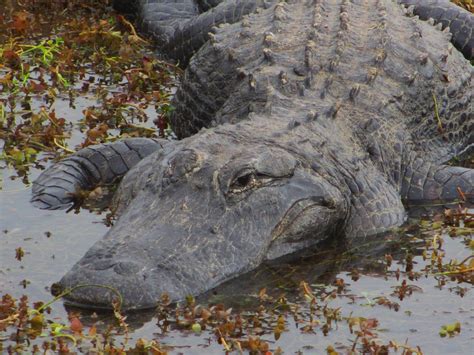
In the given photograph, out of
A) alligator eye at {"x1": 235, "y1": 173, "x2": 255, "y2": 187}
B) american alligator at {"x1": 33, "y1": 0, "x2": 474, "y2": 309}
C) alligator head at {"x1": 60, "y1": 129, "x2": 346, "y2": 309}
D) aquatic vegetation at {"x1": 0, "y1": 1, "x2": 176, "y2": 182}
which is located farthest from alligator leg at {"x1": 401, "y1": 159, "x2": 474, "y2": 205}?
aquatic vegetation at {"x1": 0, "y1": 1, "x2": 176, "y2": 182}

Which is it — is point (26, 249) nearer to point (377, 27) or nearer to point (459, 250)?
point (459, 250)

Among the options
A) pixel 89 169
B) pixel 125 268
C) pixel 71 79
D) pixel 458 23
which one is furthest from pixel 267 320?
pixel 458 23

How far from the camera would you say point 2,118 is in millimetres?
8023

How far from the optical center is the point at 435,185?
23.2ft

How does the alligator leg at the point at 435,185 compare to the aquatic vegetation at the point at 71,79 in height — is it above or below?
below

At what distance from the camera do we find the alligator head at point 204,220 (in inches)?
213

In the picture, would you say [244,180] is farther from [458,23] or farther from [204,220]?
[458,23]

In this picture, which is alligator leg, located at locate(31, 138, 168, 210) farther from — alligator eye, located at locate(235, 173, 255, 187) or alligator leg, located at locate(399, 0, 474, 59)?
alligator leg, located at locate(399, 0, 474, 59)

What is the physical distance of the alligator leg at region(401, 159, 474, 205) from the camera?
703 centimetres

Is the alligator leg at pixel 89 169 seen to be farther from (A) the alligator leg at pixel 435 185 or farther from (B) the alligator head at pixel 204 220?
(A) the alligator leg at pixel 435 185

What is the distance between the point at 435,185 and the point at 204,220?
184 centimetres

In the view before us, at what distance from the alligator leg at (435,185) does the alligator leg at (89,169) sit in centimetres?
156

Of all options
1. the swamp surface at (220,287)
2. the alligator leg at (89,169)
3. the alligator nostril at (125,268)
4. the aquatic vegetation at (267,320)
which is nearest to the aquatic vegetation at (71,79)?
the swamp surface at (220,287)

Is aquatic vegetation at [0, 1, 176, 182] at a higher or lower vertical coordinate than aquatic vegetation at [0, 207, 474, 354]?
higher
